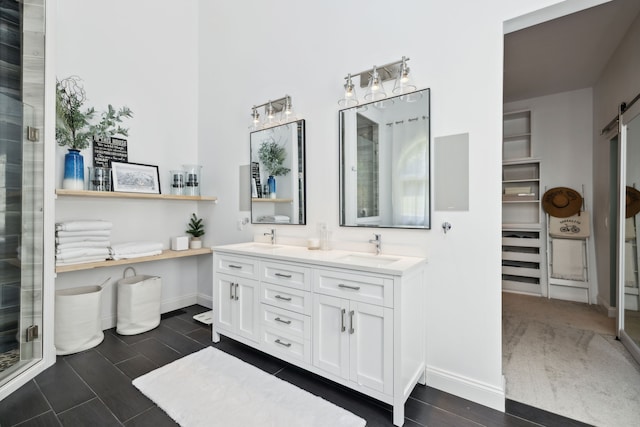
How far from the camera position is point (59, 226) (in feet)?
7.72

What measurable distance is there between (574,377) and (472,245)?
129 centimetres

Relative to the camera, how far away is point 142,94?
121 inches

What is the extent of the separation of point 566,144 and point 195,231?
506 centimetres

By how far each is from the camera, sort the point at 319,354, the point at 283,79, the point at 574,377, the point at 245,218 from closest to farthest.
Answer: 1. the point at 319,354
2. the point at 574,377
3. the point at 283,79
4. the point at 245,218

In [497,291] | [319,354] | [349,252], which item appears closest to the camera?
A: [497,291]

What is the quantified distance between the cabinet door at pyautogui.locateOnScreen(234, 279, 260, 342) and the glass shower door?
4.59 feet

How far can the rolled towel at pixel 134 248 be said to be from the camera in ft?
8.65

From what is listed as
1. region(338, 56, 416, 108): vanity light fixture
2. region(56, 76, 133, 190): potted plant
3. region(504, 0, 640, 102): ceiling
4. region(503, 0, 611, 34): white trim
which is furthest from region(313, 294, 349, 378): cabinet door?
region(504, 0, 640, 102): ceiling

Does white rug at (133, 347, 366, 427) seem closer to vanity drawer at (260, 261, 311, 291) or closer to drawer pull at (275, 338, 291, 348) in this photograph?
drawer pull at (275, 338, 291, 348)

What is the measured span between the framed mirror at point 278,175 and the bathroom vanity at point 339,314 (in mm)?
595

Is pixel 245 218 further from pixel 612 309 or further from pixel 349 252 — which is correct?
pixel 612 309

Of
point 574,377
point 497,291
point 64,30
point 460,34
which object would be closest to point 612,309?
point 574,377

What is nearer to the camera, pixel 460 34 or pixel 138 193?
pixel 460 34

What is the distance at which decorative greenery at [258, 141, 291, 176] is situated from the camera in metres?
2.78
